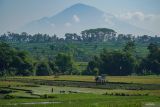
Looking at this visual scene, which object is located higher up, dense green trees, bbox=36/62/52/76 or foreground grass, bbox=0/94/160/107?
dense green trees, bbox=36/62/52/76

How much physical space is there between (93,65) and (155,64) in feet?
48.3

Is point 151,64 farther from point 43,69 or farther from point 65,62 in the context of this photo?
point 43,69

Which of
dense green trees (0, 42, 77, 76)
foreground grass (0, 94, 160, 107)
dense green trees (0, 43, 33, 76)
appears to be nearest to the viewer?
foreground grass (0, 94, 160, 107)

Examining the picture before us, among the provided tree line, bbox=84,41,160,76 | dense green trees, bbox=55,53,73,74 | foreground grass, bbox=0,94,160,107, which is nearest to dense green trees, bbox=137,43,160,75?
tree line, bbox=84,41,160,76

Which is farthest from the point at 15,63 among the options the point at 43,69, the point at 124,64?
the point at 124,64

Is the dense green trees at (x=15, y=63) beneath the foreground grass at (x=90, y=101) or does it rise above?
above

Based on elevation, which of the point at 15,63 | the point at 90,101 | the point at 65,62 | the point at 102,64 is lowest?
the point at 90,101

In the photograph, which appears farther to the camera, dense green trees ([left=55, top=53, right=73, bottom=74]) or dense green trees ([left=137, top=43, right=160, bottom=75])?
dense green trees ([left=55, top=53, right=73, bottom=74])

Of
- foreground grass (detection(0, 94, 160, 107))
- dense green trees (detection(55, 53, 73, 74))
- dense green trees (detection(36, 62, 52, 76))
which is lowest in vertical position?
foreground grass (detection(0, 94, 160, 107))

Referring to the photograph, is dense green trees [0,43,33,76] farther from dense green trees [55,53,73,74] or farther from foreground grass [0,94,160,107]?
foreground grass [0,94,160,107]

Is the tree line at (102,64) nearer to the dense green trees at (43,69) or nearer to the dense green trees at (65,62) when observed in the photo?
the dense green trees at (43,69)

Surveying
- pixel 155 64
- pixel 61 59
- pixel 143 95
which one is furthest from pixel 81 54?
pixel 143 95

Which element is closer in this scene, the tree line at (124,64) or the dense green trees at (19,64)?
the tree line at (124,64)

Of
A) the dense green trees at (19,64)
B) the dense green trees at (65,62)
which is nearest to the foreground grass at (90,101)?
the dense green trees at (19,64)
